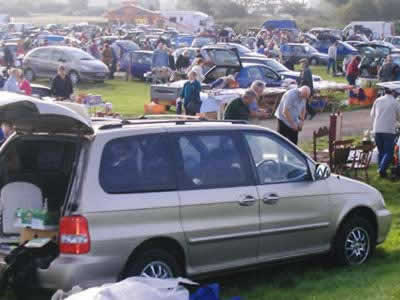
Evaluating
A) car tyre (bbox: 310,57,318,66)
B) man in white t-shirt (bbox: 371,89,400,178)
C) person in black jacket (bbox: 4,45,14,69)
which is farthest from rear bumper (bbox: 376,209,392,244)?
car tyre (bbox: 310,57,318,66)

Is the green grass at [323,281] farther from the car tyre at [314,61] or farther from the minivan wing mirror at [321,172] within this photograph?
the car tyre at [314,61]

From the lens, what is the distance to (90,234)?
656cm

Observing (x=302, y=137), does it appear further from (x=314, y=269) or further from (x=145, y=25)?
(x=145, y=25)

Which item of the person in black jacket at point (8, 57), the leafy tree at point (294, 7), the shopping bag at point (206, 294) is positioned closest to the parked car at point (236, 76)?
the person in black jacket at point (8, 57)

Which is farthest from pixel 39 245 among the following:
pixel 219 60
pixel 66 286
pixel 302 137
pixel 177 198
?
pixel 219 60

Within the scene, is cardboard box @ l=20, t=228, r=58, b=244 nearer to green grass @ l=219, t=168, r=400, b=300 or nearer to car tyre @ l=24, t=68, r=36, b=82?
green grass @ l=219, t=168, r=400, b=300

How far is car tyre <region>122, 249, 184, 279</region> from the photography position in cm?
685

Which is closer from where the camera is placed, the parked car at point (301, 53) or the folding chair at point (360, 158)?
the folding chair at point (360, 158)

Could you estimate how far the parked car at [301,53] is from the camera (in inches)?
1658

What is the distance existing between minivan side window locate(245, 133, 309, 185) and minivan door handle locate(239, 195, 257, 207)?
0.77 feet

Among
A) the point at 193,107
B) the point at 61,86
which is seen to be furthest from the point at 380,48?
the point at 193,107

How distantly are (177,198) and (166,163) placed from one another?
1.07 ft

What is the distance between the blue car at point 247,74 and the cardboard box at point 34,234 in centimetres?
1786

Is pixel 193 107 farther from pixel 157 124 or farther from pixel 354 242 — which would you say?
pixel 157 124
